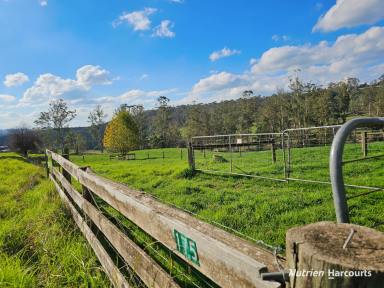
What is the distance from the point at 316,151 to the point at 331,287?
48.6ft

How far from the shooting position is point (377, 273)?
93cm

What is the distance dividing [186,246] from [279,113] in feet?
227

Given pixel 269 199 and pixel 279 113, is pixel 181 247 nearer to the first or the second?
pixel 269 199

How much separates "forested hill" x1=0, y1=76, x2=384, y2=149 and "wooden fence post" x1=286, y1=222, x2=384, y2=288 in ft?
200

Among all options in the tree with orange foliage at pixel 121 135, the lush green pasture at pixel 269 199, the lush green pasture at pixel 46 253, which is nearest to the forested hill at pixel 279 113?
the tree with orange foliage at pixel 121 135

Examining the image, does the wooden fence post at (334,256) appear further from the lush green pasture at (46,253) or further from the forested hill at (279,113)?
the forested hill at (279,113)

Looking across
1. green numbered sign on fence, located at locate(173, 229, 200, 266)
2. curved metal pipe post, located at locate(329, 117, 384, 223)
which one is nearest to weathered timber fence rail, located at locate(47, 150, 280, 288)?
green numbered sign on fence, located at locate(173, 229, 200, 266)

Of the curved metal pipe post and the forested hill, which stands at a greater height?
the forested hill

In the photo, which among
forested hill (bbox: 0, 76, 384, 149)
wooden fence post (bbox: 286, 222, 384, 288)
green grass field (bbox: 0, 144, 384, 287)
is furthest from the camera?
forested hill (bbox: 0, 76, 384, 149)

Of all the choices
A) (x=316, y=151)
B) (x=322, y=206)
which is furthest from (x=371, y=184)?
(x=316, y=151)

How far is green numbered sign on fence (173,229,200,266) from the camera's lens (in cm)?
177

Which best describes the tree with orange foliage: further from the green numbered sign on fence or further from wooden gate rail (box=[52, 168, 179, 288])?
the green numbered sign on fence

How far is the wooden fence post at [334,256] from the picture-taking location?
37.1 inches

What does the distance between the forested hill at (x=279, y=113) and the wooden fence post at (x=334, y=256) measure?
60902 mm
